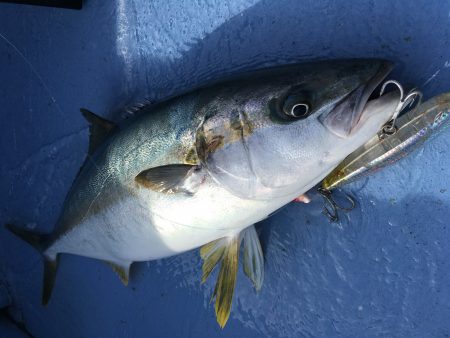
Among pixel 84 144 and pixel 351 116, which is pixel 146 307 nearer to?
pixel 84 144

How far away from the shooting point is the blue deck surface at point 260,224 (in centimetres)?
124

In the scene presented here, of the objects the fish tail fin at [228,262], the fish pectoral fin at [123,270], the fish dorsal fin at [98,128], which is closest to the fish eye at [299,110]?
the fish tail fin at [228,262]

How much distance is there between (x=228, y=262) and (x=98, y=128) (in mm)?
731

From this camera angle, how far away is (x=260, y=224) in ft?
4.91

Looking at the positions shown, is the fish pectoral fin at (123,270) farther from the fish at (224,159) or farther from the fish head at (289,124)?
the fish head at (289,124)

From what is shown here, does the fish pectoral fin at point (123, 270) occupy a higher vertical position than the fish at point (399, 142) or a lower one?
lower

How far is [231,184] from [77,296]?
136 centimetres

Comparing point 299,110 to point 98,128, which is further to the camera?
point 98,128

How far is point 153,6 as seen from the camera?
168 centimetres

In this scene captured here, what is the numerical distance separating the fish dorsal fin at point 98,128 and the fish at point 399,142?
86cm

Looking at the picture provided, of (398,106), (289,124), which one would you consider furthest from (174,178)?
(398,106)

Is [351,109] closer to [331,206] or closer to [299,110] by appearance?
[299,110]

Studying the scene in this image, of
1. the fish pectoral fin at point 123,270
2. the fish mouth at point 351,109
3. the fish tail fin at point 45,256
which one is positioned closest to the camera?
the fish mouth at point 351,109

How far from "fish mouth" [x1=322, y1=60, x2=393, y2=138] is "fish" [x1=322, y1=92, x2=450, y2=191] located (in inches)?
7.4
